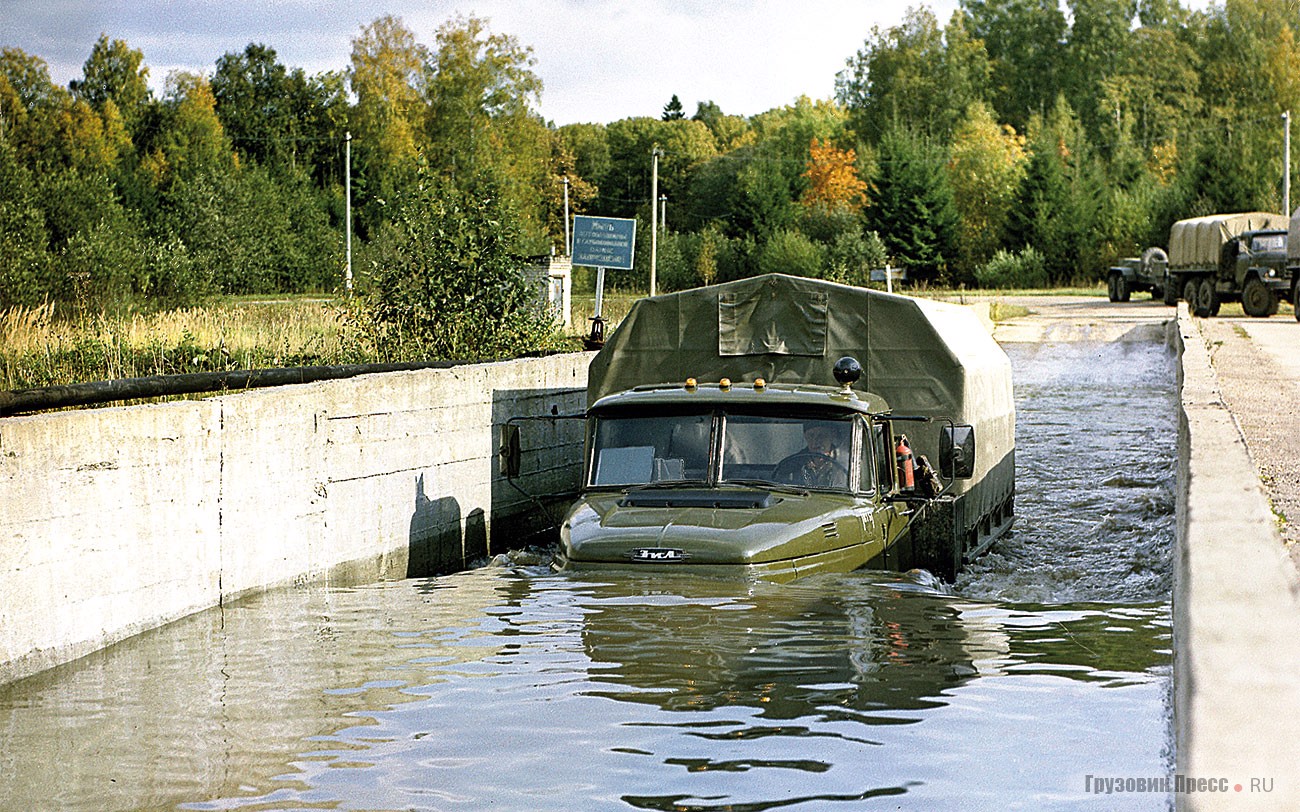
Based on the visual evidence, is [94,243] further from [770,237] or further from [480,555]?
[770,237]

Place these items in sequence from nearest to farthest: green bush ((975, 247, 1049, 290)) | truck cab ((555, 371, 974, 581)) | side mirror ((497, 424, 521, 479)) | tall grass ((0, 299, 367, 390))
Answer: truck cab ((555, 371, 974, 581))
side mirror ((497, 424, 521, 479))
tall grass ((0, 299, 367, 390))
green bush ((975, 247, 1049, 290))

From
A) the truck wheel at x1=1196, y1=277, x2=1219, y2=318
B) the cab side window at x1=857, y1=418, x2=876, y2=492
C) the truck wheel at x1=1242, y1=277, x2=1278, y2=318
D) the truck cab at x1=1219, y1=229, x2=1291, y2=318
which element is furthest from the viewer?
the truck wheel at x1=1196, y1=277, x2=1219, y2=318

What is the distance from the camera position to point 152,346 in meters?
20.4

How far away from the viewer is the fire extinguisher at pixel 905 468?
34.4 feet

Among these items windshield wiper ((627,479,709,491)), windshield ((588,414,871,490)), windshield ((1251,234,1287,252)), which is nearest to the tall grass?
Result: windshield ((588,414,871,490))

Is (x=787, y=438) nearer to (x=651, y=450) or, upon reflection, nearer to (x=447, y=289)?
(x=651, y=450)

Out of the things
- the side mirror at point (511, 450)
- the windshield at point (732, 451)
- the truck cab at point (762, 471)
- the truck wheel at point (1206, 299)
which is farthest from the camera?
the truck wheel at point (1206, 299)

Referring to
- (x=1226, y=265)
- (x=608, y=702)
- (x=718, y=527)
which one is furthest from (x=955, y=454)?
(x=1226, y=265)

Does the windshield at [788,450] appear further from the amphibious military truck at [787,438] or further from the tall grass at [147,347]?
the tall grass at [147,347]

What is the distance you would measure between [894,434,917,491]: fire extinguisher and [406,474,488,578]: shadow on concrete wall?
4134mm

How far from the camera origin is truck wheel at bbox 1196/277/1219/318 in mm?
45406

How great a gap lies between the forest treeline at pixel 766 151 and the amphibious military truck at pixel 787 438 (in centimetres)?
2839

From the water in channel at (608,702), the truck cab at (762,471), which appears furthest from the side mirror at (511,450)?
the water in channel at (608,702)

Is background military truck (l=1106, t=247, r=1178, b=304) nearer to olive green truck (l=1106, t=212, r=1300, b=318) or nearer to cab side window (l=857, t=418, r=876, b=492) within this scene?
olive green truck (l=1106, t=212, r=1300, b=318)
